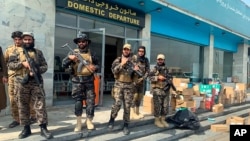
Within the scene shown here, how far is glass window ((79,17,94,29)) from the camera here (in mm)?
8647

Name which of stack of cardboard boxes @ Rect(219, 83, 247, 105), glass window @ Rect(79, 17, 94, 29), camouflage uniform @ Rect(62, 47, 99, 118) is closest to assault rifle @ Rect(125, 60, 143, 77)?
camouflage uniform @ Rect(62, 47, 99, 118)

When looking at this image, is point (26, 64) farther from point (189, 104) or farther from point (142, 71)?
point (189, 104)

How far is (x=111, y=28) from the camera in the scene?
31.8 feet

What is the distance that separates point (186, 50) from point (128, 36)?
199 inches

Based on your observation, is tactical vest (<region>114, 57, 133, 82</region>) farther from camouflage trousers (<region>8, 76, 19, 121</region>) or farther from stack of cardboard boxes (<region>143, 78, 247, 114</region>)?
stack of cardboard boxes (<region>143, 78, 247, 114</region>)

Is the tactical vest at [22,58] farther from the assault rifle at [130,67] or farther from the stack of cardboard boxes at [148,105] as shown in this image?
the stack of cardboard boxes at [148,105]

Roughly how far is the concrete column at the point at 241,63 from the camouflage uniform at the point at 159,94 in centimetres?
1456

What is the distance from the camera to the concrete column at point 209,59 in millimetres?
15625

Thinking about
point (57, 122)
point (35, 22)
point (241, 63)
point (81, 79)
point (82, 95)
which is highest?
point (35, 22)

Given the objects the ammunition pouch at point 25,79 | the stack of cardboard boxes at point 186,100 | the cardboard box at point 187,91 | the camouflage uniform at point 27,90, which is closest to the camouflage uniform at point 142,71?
the stack of cardboard boxes at point 186,100

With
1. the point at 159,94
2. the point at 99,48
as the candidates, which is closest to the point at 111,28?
the point at 99,48

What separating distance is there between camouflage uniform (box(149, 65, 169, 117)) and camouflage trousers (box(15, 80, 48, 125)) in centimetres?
261

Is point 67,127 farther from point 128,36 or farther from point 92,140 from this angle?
point 128,36

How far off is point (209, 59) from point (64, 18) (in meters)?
9.74
